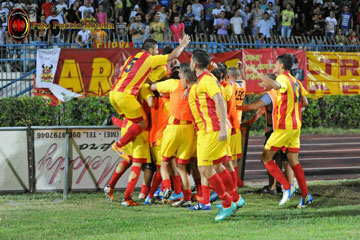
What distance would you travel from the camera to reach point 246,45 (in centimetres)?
2123

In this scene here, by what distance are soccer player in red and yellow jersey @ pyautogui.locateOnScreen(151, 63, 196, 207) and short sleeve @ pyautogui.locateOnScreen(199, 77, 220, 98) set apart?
1036 millimetres

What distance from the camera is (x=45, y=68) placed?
1842 centimetres

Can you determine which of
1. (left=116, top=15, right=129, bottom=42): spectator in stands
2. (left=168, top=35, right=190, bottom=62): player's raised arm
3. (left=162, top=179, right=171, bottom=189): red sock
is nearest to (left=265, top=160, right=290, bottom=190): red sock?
(left=162, top=179, right=171, bottom=189): red sock

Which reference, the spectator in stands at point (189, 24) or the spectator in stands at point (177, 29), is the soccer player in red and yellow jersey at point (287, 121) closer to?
the spectator in stands at point (177, 29)

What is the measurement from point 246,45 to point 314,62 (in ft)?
7.79

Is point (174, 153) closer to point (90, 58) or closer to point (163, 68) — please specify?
point (163, 68)

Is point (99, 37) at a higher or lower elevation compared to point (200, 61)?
lower

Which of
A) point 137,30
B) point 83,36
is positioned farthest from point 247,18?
point 83,36

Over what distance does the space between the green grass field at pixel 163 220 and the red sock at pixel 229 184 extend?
0.26m

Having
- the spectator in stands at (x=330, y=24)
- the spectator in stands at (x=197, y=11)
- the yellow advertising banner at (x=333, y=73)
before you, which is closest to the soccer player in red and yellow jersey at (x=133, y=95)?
the yellow advertising banner at (x=333, y=73)

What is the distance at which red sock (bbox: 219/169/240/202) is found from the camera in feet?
27.9

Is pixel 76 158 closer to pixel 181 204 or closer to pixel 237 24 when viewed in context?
pixel 181 204

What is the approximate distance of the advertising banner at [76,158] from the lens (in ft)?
34.3

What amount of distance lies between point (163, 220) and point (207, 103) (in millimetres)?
1590
